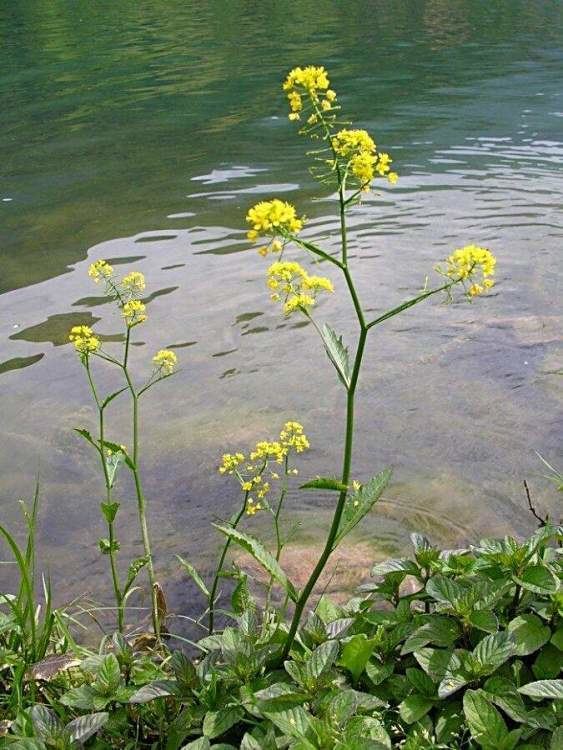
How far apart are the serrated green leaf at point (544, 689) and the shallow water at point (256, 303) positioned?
5.46 ft

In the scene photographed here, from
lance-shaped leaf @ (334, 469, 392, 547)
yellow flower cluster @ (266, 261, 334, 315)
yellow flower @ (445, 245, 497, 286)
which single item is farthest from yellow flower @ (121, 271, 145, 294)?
yellow flower @ (445, 245, 497, 286)

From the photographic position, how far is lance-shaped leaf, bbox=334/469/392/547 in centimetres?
190

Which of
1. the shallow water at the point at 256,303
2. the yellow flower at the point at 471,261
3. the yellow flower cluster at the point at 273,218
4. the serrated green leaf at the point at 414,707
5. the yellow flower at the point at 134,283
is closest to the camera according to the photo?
the yellow flower cluster at the point at 273,218

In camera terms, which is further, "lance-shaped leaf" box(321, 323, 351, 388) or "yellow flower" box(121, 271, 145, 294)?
"yellow flower" box(121, 271, 145, 294)

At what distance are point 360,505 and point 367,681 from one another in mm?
578

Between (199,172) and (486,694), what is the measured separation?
26.8 feet

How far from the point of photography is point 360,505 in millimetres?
1938

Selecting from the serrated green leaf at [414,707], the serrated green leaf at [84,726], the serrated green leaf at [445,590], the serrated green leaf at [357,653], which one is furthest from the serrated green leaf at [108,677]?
the serrated green leaf at [445,590]

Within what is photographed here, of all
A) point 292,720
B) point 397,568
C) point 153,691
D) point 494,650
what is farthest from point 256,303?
point 292,720

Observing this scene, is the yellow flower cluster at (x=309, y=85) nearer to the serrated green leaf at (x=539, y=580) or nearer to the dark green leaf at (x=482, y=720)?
the serrated green leaf at (x=539, y=580)

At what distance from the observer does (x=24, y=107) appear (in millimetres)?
12945

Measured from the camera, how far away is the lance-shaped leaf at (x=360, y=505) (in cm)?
190

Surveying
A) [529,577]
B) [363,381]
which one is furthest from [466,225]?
[529,577]

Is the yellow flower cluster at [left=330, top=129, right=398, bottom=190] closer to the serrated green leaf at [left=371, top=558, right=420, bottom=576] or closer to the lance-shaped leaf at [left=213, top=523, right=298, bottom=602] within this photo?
the lance-shaped leaf at [left=213, top=523, right=298, bottom=602]
